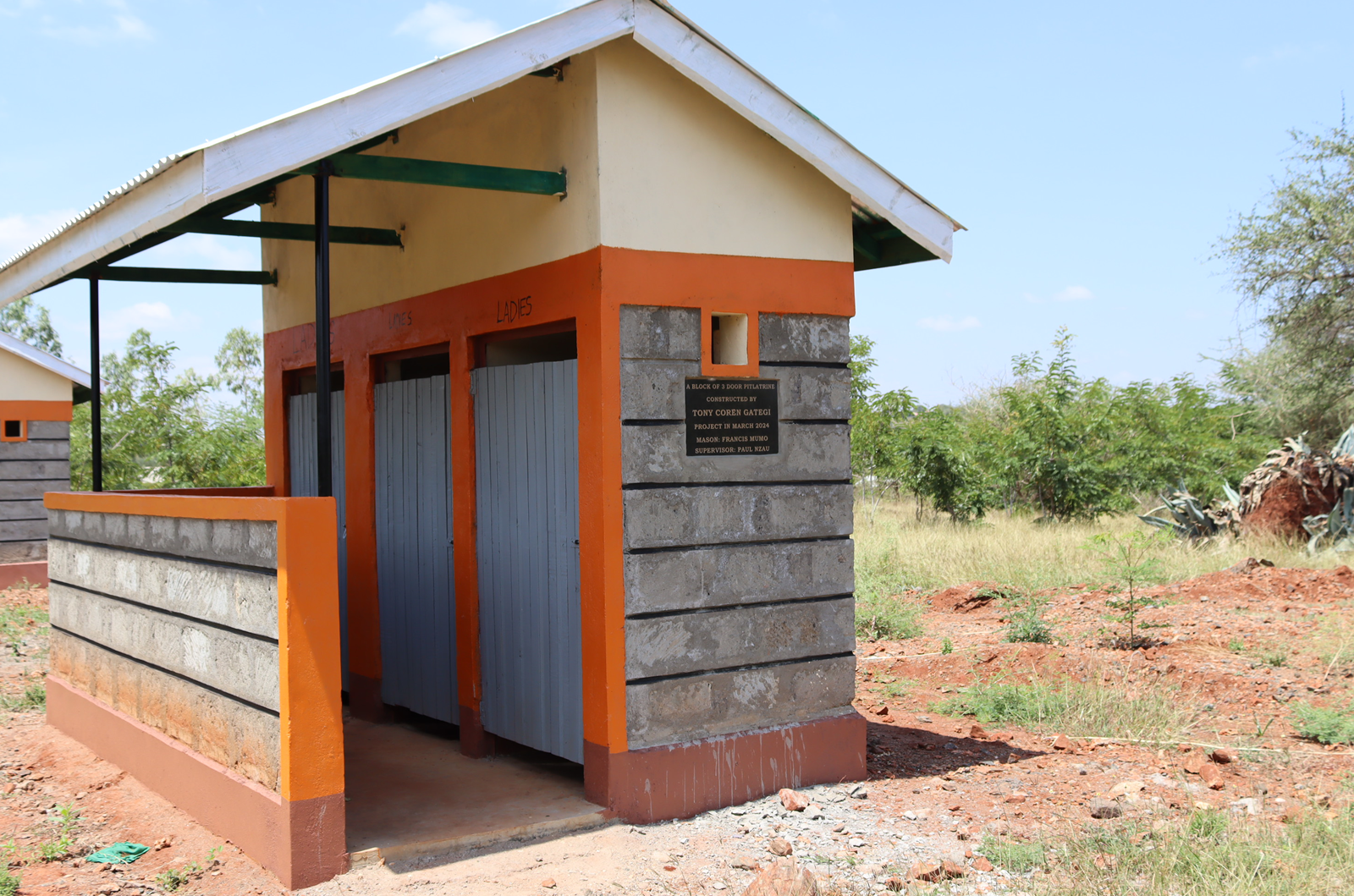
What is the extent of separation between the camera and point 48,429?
15281 millimetres

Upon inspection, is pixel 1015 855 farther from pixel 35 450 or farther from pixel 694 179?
pixel 35 450

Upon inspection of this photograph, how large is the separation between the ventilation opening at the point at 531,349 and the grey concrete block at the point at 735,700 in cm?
216

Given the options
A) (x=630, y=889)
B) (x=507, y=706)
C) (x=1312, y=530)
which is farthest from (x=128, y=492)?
(x=1312, y=530)

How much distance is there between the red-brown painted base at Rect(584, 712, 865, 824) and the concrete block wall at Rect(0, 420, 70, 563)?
12.2m

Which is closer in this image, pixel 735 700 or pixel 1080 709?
pixel 735 700

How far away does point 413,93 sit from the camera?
16.7ft

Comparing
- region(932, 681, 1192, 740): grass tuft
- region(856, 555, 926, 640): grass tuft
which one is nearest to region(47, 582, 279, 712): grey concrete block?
region(932, 681, 1192, 740): grass tuft

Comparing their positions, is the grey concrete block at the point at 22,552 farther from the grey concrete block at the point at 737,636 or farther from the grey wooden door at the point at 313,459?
the grey concrete block at the point at 737,636

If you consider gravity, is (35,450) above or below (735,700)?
above

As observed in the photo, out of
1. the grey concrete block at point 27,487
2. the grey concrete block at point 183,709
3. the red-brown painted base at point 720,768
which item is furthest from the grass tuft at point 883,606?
the grey concrete block at point 27,487

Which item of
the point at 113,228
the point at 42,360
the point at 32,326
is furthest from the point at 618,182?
the point at 32,326

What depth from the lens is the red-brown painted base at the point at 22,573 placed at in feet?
48.3

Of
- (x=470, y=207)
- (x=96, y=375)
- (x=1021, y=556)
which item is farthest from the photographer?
(x=1021, y=556)

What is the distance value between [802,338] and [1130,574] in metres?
6.23
